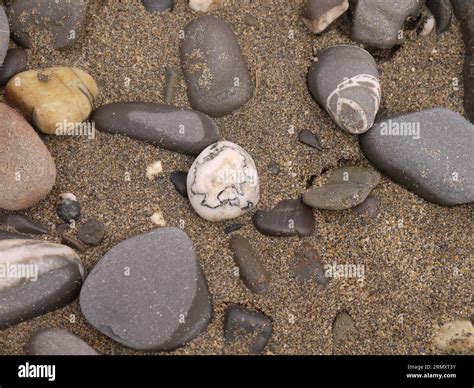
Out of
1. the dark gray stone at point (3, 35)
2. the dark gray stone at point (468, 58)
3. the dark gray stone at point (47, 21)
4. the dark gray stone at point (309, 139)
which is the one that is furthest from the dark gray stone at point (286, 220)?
the dark gray stone at point (3, 35)

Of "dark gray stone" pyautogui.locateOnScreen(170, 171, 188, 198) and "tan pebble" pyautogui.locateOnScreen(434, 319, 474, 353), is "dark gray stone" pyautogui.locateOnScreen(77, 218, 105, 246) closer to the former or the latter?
"dark gray stone" pyautogui.locateOnScreen(170, 171, 188, 198)

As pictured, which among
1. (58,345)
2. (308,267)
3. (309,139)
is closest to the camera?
(58,345)

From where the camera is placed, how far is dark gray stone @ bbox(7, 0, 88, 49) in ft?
10.7

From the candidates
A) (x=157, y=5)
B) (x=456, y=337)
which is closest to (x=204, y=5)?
(x=157, y=5)

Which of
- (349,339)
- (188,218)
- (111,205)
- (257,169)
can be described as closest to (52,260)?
(111,205)

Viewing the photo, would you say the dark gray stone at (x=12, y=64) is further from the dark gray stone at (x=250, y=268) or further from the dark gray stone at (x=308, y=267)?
the dark gray stone at (x=308, y=267)

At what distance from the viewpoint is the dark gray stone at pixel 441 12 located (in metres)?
3.35

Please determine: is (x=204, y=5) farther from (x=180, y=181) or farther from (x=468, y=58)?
(x=468, y=58)

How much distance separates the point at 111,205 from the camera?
322 centimetres

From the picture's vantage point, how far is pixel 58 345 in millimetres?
2977

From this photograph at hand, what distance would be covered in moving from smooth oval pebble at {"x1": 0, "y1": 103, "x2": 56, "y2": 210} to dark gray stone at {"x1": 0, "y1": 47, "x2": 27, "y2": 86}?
179 millimetres

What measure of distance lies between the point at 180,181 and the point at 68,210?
1.76 ft

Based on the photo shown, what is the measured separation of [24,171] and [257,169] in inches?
42.2

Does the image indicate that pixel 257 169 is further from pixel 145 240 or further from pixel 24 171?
pixel 24 171
